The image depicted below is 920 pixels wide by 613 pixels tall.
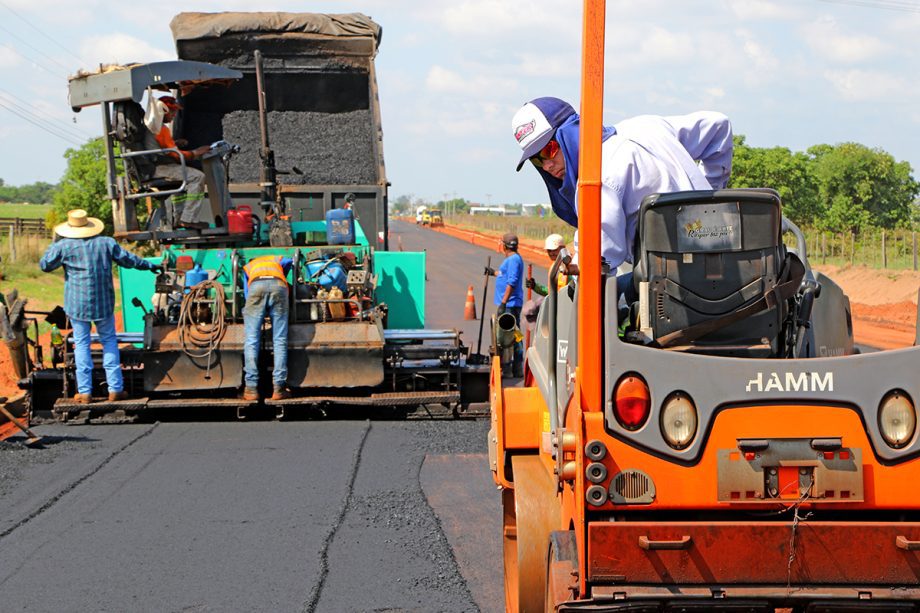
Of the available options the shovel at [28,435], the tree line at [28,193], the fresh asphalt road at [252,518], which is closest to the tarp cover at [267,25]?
the fresh asphalt road at [252,518]

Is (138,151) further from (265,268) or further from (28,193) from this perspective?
(28,193)

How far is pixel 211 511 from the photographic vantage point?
675cm

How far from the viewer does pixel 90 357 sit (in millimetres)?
9898

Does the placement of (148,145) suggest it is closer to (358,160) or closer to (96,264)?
(96,264)

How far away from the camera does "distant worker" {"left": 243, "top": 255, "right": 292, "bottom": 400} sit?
31.7 feet

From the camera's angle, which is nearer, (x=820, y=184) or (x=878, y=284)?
(x=878, y=284)

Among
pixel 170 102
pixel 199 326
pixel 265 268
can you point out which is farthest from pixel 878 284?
pixel 199 326

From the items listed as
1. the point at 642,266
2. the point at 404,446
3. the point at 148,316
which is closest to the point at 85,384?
the point at 148,316

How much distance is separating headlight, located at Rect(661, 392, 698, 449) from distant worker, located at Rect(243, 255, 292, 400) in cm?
663

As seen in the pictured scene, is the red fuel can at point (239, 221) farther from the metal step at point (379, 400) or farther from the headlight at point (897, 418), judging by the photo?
the headlight at point (897, 418)

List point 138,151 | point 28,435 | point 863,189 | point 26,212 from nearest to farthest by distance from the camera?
point 28,435 < point 138,151 < point 863,189 < point 26,212

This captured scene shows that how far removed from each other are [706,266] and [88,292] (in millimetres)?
7381

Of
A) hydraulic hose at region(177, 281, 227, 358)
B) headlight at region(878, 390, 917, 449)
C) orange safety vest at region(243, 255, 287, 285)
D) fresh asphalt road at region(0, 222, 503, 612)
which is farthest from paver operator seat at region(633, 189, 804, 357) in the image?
hydraulic hose at region(177, 281, 227, 358)

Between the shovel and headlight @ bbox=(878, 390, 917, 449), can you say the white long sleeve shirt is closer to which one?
headlight @ bbox=(878, 390, 917, 449)
